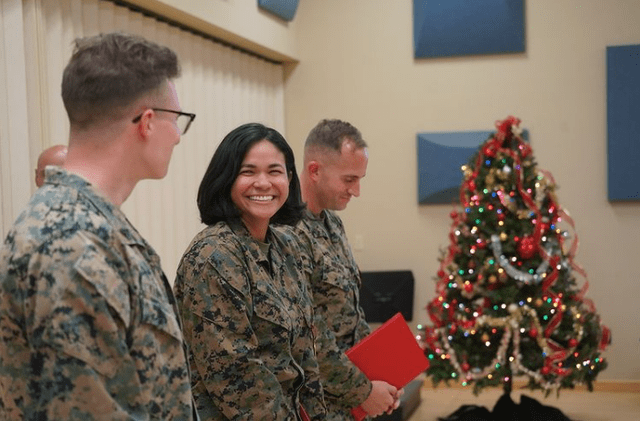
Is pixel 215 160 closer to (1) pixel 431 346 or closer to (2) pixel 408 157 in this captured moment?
(1) pixel 431 346

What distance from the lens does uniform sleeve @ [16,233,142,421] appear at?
123 centimetres

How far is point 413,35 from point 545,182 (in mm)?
1891

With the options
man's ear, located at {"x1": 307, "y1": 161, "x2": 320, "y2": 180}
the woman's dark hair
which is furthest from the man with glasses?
man's ear, located at {"x1": 307, "y1": 161, "x2": 320, "y2": 180}

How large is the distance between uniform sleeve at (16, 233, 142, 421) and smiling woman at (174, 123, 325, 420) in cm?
67

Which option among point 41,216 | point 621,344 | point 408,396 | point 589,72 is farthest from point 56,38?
point 621,344

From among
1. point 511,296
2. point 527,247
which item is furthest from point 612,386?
point 527,247

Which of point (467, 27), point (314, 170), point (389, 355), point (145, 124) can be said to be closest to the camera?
point (145, 124)

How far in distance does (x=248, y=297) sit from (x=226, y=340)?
0.36 ft

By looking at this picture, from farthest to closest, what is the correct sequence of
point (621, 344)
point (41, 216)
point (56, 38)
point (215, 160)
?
point (621, 344) → point (56, 38) → point (215, 160) → point (41, 216)

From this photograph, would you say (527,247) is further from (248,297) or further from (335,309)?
(248,297)

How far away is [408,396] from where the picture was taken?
5438 millimetres

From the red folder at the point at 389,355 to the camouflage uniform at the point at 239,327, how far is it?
1.58 ft

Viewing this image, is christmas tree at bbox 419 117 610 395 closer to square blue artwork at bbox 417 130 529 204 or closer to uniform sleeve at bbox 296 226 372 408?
square blue artwork at bbox 417 130 529 204

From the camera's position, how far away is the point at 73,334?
1.22m
